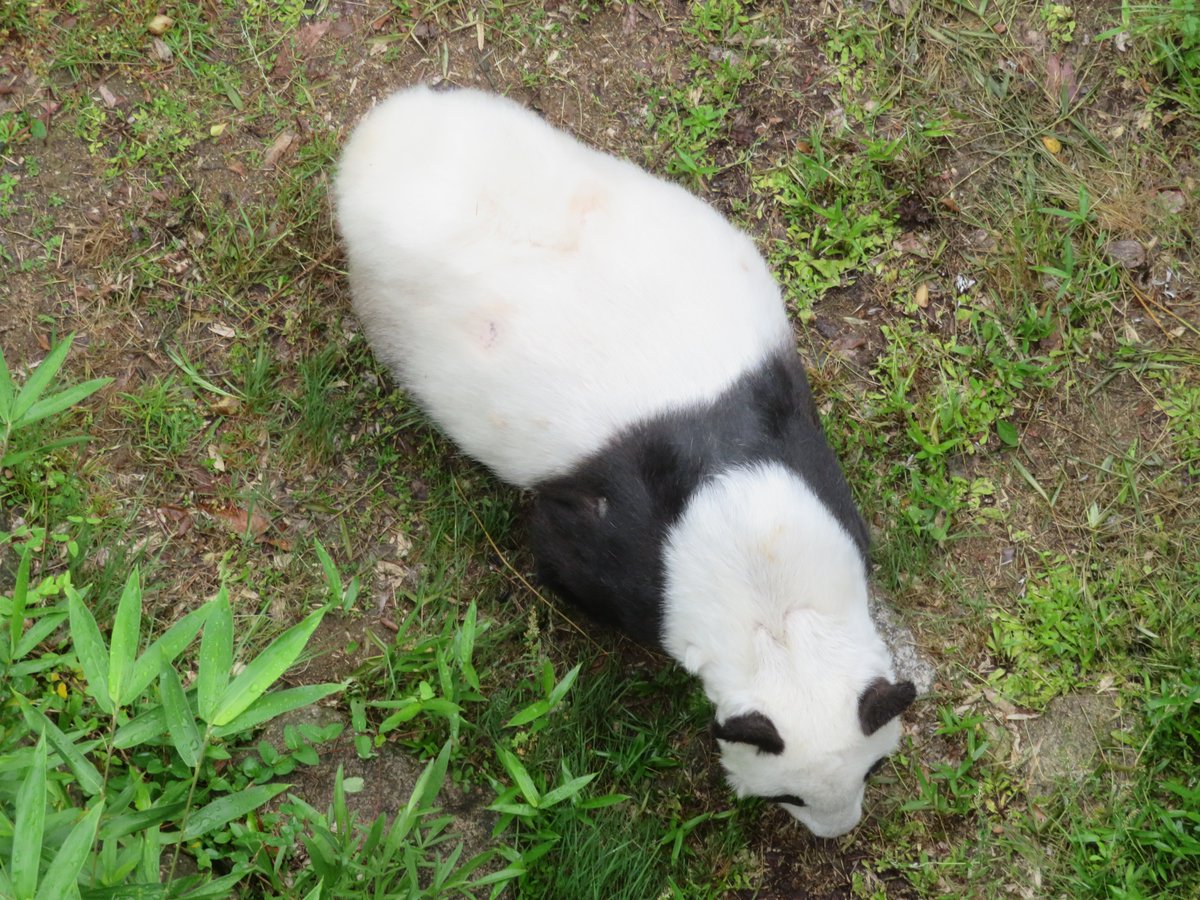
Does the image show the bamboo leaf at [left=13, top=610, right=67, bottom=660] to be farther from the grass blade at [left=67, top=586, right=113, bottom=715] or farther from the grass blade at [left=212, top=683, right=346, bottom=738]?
the grass blade at [left=212, top=683, right=346, bottom=738]

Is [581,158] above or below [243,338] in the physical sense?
above

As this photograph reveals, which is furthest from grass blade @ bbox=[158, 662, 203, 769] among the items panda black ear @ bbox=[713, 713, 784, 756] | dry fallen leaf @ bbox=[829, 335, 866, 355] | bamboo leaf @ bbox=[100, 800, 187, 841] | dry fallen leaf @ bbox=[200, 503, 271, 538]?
dry fallen leaf @ bbox=[829, 335, 866, 355]

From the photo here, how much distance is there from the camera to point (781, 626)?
143 inches

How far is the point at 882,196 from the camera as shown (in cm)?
496

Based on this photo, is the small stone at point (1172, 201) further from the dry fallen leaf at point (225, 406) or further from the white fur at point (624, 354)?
the dry fallen leaf at point (225, 406)

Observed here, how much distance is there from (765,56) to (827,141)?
20.2 inches

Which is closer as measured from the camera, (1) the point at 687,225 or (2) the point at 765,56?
(1) the point at 687,225

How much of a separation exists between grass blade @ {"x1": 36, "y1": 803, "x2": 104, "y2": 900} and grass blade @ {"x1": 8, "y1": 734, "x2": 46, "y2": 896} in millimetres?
35

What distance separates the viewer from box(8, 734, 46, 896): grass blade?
231 centimetres

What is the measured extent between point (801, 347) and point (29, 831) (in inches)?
143

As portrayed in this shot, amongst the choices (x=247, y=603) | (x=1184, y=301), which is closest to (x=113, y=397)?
(x=247, y=603)

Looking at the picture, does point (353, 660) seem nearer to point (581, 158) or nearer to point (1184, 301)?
point (581, 158)

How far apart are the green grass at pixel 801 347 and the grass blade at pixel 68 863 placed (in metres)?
1.68

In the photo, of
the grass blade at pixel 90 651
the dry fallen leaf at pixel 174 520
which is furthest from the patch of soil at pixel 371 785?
the grass blade at pixel 90 651
